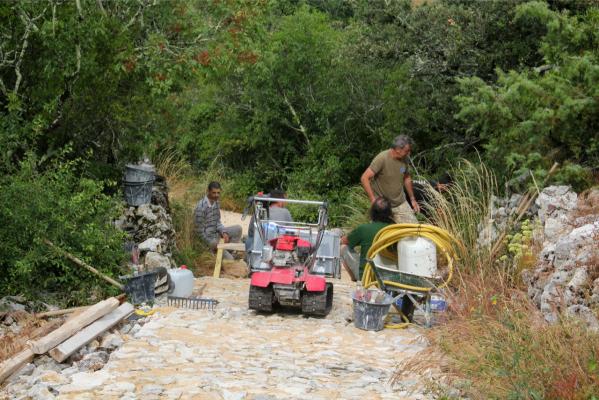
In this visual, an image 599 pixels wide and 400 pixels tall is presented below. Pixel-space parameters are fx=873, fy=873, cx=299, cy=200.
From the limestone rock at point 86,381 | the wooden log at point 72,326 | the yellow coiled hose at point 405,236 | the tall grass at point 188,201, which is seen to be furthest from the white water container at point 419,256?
the tall grass at point 188,201

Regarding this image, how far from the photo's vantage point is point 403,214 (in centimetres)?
1072

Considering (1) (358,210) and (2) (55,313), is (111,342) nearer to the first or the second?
(2) (55,313)

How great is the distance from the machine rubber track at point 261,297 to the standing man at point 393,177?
7.70ft

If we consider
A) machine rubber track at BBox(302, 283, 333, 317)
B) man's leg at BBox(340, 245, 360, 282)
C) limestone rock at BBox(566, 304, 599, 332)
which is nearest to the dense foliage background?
man's leg at BBox(340, 245, 360, 282)

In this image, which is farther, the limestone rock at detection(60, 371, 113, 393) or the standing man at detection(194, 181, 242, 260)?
the standing man at detection(194, 181, 242, 260)

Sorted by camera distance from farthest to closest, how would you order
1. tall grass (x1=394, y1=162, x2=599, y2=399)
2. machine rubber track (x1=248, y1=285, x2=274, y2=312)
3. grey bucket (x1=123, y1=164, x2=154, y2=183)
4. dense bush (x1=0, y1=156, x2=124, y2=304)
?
Result: 1. grey bucket (x1=123, y1=164, x2=154, y2=183)
2. dense bush (x1=0, y1=156, x2=124, y2=304)
3. machine rubber track (x1=248, y1=285, x2=274, y2=312)
4. tall grass (x1=394, y1=162, x2=599, y2=399)

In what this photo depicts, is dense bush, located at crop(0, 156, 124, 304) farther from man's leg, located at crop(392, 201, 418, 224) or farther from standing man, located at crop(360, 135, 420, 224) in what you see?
man's leg, located at crop(392, 201, 418, 224)

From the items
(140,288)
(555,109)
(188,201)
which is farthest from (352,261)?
(188,201)

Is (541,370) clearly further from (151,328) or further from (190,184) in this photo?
(190,184)

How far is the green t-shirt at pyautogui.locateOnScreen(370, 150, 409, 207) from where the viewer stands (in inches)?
416

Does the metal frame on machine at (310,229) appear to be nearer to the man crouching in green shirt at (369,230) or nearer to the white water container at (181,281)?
the man crouching in green shirt at (369,230)

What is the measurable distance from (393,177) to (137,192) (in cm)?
354

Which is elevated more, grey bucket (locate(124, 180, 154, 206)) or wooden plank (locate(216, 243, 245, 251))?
grey bucket (locate(124, 180, 154, 206))

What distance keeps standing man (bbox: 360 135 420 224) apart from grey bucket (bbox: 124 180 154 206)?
124 inches
